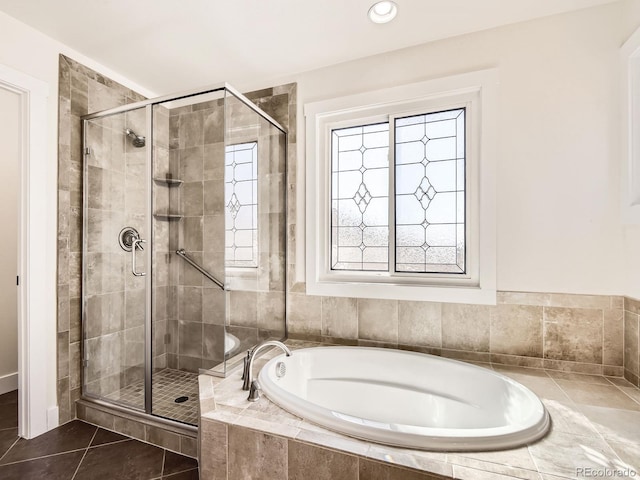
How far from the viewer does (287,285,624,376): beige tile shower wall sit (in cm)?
171

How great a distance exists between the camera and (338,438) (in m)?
1.13

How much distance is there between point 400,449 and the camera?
107 cm

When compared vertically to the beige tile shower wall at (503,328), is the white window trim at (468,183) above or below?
above

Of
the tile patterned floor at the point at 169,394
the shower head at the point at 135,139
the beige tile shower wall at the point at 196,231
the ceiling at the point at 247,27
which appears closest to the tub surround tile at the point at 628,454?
the beige tile shower wall at the point at 196,231

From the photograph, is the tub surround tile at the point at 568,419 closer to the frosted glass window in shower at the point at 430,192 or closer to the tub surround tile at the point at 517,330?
the tub surround tile at the point at 517,330

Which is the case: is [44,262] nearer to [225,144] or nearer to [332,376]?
[225,144]

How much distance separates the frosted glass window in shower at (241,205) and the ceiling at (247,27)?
71cm

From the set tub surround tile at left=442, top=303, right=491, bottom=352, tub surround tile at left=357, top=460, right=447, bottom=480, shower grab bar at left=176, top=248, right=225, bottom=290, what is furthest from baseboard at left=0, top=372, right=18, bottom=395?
tub surround tile at left=442, top=303, right=491, bottom=352

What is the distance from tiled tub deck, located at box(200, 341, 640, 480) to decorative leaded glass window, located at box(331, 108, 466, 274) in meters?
0.95

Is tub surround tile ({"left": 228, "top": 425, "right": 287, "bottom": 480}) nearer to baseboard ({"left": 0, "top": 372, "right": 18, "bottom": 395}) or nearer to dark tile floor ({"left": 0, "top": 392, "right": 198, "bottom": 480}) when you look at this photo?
dark tile floor ({"left": 0, "top": 392, "right": 198, "bottom": 480})

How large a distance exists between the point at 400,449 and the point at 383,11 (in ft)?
7.10

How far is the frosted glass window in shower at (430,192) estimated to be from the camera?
6.75 feet

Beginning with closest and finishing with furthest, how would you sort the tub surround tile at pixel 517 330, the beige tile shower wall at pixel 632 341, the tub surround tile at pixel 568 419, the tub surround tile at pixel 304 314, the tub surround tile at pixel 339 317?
the tub surround tile at pixel 568 419
the beige tile shower wall at pixel 632 341
the tub surround tile at pixel 517 330
the tub surround tile at pixel 339 317
the tub surround tile at pixel 304 314

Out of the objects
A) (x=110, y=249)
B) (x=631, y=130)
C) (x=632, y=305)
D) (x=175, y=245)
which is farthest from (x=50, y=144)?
(x=632, y=305)
